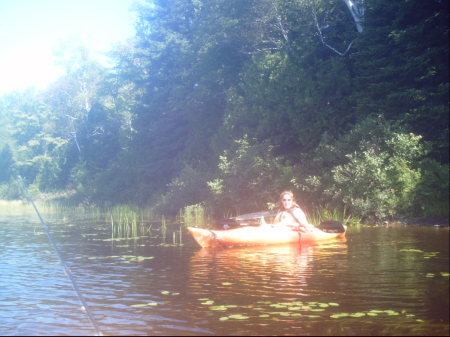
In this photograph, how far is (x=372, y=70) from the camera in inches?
814

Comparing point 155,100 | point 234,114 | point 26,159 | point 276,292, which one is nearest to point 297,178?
point 234,114

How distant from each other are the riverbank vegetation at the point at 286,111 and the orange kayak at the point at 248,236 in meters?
6.12

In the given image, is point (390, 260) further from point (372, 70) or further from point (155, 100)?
point (155, 100)

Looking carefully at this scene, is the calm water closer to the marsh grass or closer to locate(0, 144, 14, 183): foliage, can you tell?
the marsh grass

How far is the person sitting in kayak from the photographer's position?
12.5m

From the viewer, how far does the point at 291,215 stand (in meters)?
12.8

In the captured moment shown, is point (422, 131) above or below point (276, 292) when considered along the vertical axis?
above

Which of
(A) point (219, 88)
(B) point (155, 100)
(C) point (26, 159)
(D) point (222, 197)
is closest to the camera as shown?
(D) point (222, 197)

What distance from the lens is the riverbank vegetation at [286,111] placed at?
1777 cm

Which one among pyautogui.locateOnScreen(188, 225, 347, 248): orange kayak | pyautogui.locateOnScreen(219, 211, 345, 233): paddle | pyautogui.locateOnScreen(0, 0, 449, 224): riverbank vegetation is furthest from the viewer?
pyautogui.locateOnScreen(0, 0, 449, 224): riverbank vegetation

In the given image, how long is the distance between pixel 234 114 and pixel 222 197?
18.4 ft

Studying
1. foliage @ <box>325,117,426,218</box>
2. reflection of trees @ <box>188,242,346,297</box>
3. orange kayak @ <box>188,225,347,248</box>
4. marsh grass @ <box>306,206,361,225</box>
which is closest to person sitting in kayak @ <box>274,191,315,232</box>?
orange kayak @ <box>188,225,347,248</box>

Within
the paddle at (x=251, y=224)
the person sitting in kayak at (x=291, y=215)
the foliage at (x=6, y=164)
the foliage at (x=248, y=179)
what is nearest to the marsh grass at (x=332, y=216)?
the foliage at (x=248, y=179)

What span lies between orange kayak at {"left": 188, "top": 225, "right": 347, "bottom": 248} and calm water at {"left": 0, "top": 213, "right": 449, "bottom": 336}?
0.26 meters
